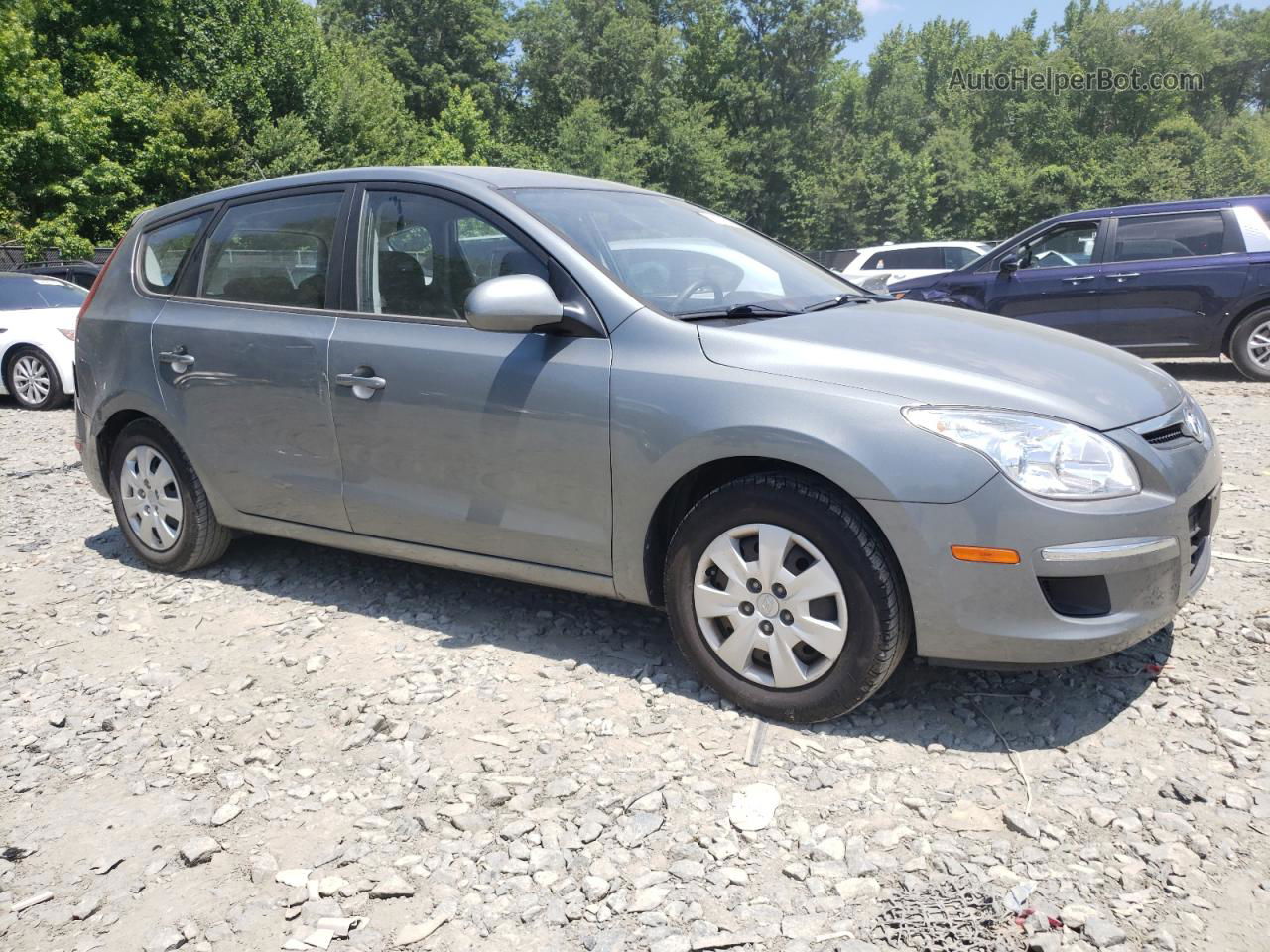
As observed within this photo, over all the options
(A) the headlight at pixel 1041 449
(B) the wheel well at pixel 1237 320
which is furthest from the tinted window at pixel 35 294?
(B) the wheel well at pixel 1237 320

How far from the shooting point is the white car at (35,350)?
1119 centimetres

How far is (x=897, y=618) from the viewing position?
3062mm

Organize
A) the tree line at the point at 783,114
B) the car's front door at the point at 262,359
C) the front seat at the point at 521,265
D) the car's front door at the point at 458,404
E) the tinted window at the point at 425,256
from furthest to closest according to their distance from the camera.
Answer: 1. the tree line at the point at 783,114
2. the car's front door at the point at 262,359
3. the tinted window at the point at 425,256
4. the front seat at the point at 521,265
5. the car's front door at the point at 458,404

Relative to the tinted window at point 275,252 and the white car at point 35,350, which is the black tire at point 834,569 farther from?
the white car at point 35,350

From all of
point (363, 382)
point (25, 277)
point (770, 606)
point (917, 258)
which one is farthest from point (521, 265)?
point (917, 258)

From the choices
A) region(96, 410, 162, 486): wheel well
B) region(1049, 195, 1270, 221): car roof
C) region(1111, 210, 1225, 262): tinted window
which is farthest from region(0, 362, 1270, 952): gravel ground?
region(1049, 195, 1270, 221): car roof

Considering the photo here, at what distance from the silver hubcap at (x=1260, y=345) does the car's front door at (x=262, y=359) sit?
885 cm

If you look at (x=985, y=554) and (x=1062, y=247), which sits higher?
(x=1062, y=247)

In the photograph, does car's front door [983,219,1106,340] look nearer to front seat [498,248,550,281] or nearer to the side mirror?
front seat [498,248,550,281]

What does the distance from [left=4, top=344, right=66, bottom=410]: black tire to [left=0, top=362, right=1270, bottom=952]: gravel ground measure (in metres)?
7.84

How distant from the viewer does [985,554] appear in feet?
9.57

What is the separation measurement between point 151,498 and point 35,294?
8.17 metres

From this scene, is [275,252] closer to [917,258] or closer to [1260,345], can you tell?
[1260,345]

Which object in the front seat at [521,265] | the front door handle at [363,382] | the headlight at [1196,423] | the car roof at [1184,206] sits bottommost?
the headlight at [1196,423]
